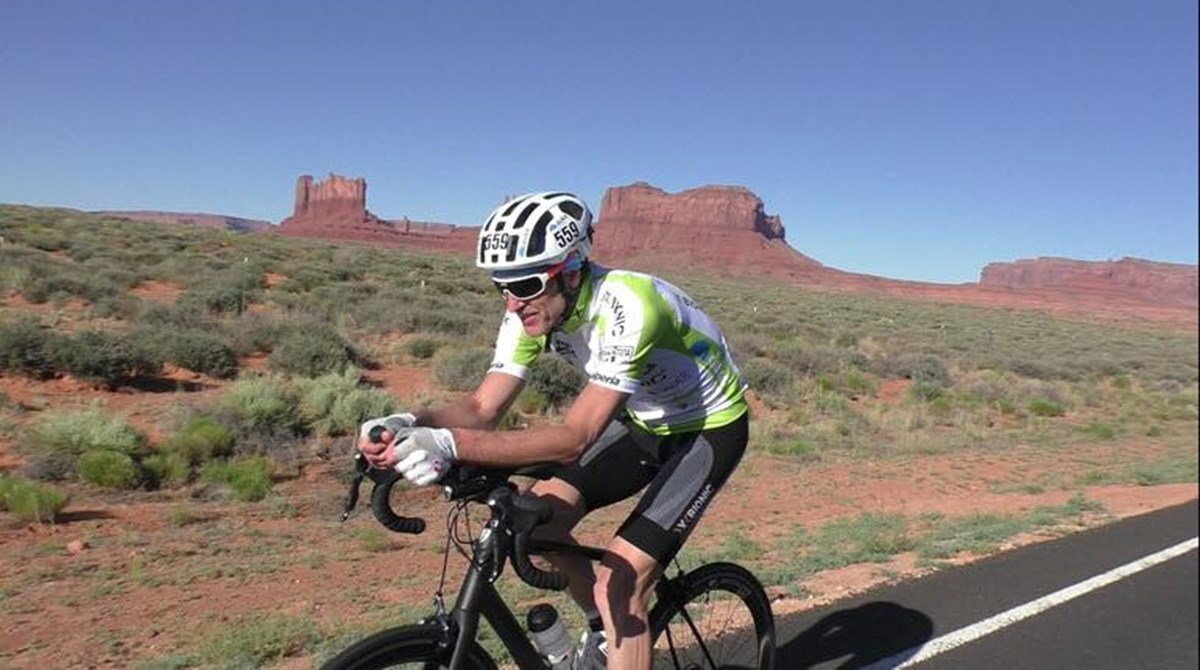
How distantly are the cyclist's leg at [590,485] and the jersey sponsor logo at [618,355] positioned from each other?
541 mm

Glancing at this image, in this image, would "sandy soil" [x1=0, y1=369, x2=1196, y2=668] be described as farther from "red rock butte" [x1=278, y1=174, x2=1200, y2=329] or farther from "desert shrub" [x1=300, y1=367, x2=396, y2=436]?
"red rock butte" [x1=278, y1=174, x2=1200, y2=329]

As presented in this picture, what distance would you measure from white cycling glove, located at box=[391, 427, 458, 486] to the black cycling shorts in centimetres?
94

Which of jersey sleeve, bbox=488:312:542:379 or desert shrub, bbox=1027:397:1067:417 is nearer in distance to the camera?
jersey sleeve, bbox=488:312:542:379

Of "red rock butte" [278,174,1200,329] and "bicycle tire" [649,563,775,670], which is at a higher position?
"red rock butte" [278,174,1200,329]

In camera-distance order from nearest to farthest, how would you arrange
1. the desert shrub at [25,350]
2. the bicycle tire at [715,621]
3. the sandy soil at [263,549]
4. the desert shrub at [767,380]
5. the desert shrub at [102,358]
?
1. the bicycle tire at [715,621]
2. the sandy soil at [263,549]
3. the desert shrub at [25,350]
4. the desert shrub at [102,358]
5. the desert shrub at [767,380]

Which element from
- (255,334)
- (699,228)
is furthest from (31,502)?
(699,228)

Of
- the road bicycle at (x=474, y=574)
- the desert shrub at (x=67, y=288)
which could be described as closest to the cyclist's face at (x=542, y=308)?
Result: the road bicycle at (x=474, y=574)

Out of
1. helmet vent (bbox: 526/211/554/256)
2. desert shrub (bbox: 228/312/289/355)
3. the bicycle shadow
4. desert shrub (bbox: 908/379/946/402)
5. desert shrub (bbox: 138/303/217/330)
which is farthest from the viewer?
desert shrub (bbox: 908/379/946/402)

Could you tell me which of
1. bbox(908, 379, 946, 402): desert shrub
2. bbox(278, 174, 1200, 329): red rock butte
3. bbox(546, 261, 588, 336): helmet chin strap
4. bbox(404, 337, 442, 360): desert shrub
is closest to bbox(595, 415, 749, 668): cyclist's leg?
bbox(546, 261, 588, 336): helmet chin strap

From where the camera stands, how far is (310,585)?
630 centimetres

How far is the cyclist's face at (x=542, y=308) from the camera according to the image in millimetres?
2832

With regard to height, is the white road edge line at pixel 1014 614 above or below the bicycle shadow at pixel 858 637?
above

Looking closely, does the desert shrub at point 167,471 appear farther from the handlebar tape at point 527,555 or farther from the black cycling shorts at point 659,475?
the handlebar tape at point 527,555

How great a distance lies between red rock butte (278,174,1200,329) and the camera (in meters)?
101
